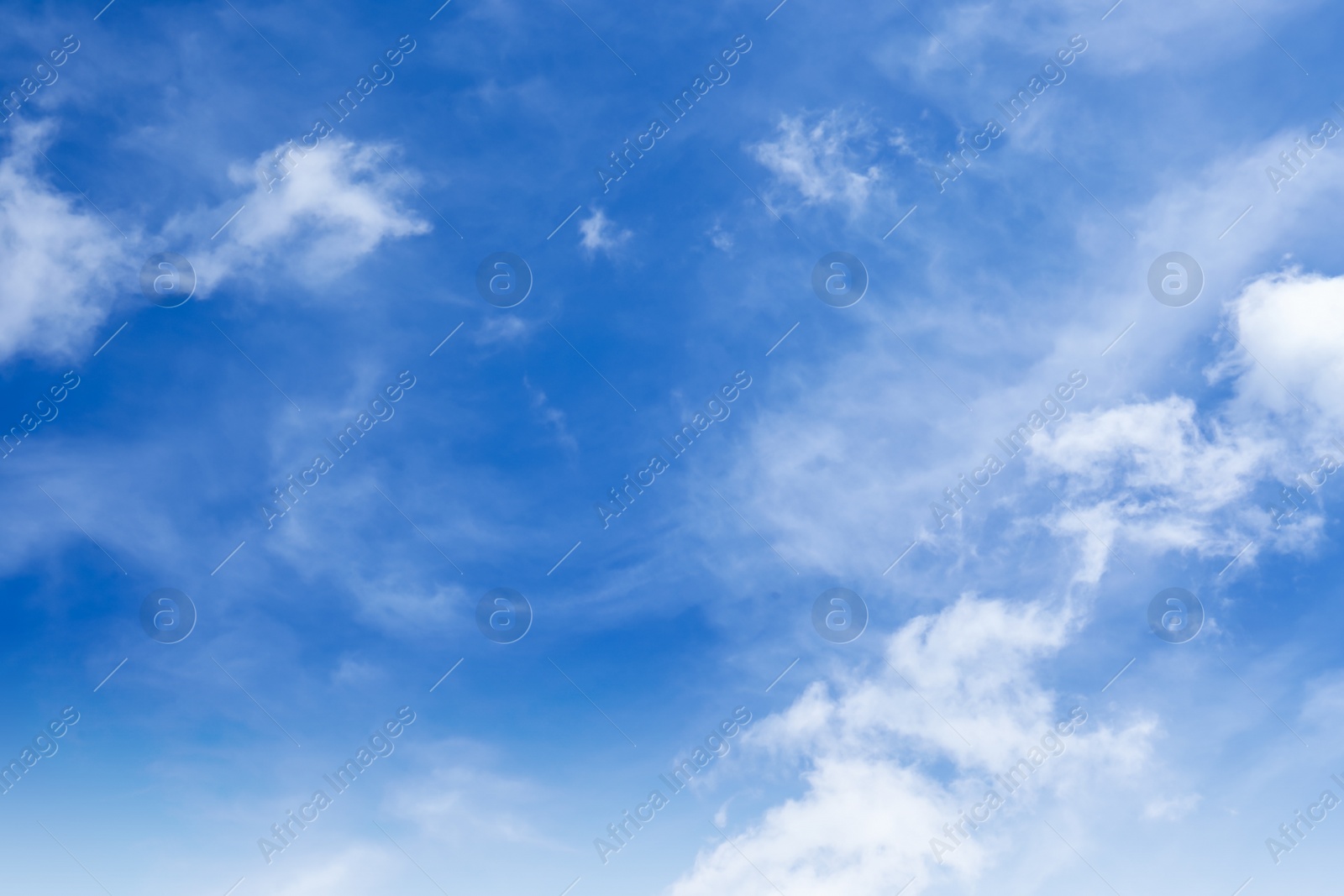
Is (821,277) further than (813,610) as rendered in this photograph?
No

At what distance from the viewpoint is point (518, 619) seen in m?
35.3

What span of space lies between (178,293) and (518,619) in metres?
23.1

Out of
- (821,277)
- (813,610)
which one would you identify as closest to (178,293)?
(821,277)

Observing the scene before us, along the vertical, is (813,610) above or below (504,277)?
below

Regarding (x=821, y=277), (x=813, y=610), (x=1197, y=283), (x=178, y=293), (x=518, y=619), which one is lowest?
(x=813, y=610)

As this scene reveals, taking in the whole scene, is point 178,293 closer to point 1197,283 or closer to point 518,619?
point 518,619
